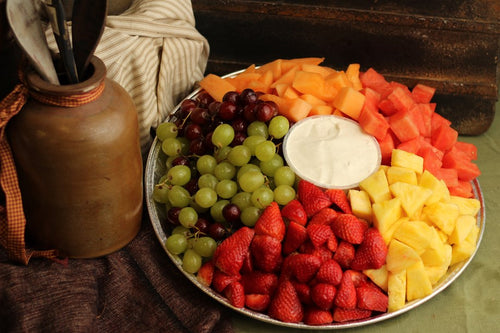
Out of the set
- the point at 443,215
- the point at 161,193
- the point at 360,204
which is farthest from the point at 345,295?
the point at 161,193

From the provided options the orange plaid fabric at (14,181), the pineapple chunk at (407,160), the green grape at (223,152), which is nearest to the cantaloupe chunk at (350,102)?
the pineapple chunk at (407,160)

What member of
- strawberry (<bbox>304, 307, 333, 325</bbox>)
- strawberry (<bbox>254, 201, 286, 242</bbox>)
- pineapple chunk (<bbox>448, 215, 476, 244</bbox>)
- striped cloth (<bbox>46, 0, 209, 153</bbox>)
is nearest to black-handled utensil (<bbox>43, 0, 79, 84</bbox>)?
striped cloth (<bbox>46, 0, 209, 153</bbox>)

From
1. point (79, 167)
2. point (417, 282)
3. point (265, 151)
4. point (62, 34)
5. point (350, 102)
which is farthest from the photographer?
point (350, 102)

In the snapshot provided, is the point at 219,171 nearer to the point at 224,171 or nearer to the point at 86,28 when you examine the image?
the point at 224,171

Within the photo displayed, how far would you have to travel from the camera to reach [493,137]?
2.07 metres

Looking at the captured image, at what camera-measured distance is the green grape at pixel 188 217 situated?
4.61ft

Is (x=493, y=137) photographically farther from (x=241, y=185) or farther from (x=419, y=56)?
(x=241, y=185)

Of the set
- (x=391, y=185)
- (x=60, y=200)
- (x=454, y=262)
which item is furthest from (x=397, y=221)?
(x=60, y=200)

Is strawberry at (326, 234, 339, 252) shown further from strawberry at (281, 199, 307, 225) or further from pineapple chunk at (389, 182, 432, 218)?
pineapple chunk at (389, 182, 432, 218)

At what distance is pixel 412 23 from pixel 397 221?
0.89 metres

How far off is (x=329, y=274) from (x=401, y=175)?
38 cm

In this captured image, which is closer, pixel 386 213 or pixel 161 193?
pixel 386 213

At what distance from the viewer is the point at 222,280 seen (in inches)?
52.1

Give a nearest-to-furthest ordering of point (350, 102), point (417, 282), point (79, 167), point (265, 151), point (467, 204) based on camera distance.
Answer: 1. point (79, 167)
2. point (417, 282)
3. point (265, 151)
4. point (467, 204)
5. point (350, 102)
